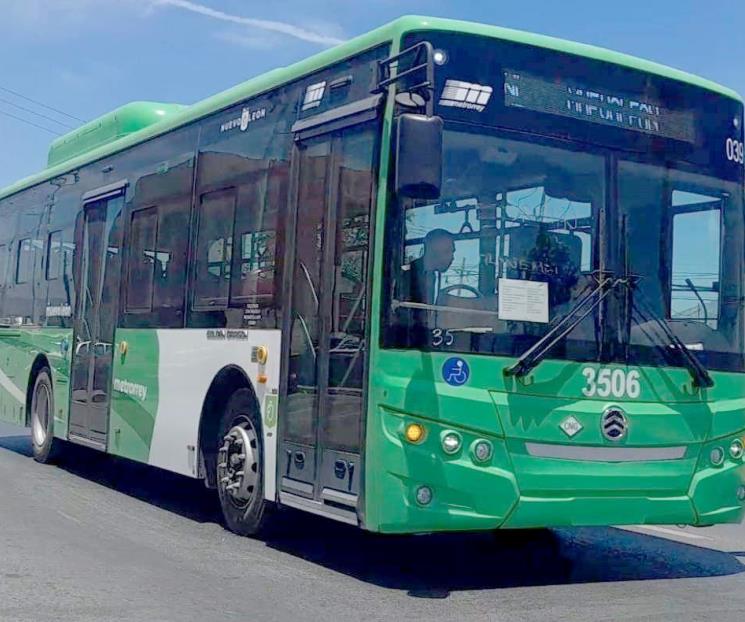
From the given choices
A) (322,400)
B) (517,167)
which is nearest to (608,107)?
(517,167)

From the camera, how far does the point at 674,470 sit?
24.8 feet

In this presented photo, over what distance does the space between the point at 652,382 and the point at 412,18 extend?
2.79m

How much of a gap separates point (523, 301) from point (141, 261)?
4.99 m

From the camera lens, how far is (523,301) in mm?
7160

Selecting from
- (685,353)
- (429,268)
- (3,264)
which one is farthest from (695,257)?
(3,264)

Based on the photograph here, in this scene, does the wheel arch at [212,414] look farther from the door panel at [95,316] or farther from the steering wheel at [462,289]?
the steering wheel at [462,289]

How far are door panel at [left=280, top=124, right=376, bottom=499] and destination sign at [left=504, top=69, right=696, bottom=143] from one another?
97 centimetres

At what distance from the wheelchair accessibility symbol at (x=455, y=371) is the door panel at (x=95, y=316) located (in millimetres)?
5443

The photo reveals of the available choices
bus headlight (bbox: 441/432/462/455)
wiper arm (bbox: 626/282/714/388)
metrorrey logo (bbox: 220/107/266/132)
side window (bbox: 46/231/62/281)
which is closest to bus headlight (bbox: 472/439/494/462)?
bus headlight (bbox: 441/432/462/455)

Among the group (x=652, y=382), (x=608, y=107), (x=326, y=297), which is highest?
(x=608, y=107)

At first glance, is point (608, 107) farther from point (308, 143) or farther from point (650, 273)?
point (308, 143)

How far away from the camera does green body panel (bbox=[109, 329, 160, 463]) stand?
34.3 ft

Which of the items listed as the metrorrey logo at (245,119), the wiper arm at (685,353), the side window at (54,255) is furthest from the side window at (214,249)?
the side window at (54,255)

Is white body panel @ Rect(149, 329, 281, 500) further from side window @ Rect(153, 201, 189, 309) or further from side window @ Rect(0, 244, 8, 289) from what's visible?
side window @ Rect(0, 244, 8, 289)
